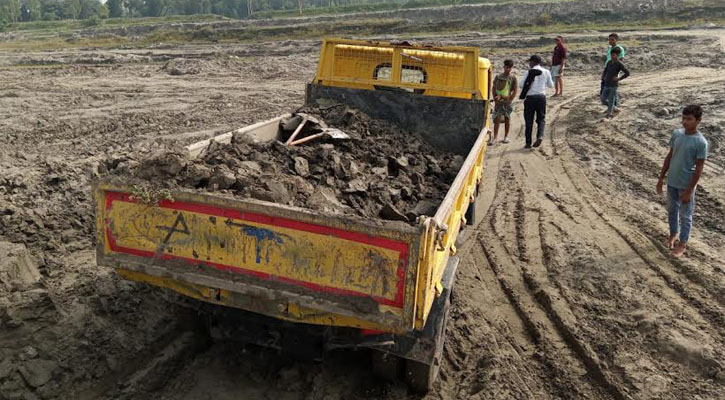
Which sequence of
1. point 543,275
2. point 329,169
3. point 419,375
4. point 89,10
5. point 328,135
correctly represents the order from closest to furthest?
point 419,375
point 329,169
point 328,135
point 543,275
point 89,10

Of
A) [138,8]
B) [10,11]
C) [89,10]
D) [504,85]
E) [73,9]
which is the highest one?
[138,8]

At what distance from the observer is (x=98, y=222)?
3.28m

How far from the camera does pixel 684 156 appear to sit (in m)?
5.33

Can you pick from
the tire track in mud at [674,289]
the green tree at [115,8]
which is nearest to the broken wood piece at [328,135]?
the tire track in mud at [674,289]

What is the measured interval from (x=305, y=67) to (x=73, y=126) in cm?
1177

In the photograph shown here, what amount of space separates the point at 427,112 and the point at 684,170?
283 centimetres

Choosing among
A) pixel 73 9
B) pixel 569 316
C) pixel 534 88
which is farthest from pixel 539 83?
pixel 73 9

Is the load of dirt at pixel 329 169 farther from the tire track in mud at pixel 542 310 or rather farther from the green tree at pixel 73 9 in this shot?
the green tree at pixel 73 9

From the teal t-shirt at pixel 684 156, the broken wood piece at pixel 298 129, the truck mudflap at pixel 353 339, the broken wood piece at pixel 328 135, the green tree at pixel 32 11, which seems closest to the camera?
the truck mudflap at pixel 353 339

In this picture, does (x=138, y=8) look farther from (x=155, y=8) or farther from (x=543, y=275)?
(x=543, y=275)

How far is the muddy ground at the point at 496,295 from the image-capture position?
3594mm

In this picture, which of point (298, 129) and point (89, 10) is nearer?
point (298, 129)

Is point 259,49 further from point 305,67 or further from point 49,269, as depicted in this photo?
point 49,269

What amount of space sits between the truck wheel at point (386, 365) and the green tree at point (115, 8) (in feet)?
350
